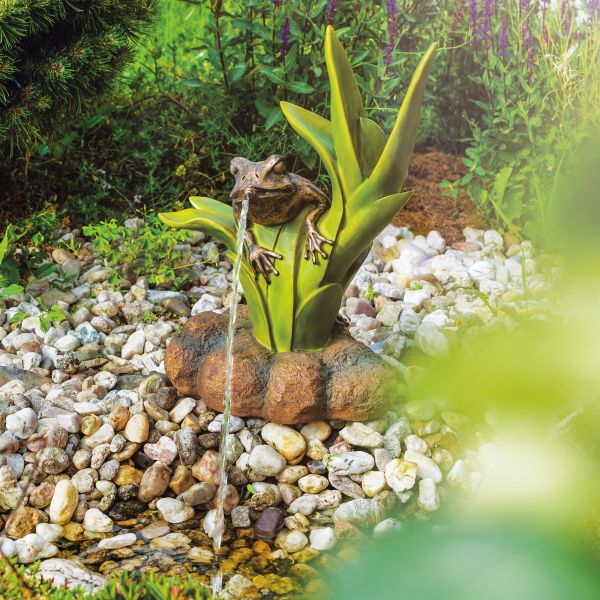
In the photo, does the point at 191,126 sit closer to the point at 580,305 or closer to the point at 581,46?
the point at 581,46

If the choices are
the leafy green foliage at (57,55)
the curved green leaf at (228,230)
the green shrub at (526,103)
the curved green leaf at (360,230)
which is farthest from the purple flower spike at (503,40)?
→ the curved green leaf at (228,230)

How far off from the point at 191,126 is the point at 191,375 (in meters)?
2.10

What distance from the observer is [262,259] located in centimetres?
216

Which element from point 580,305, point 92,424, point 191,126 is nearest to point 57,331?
point 92,424

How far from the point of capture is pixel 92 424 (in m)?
2.21

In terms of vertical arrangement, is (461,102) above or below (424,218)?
above

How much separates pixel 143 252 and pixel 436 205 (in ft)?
5.37

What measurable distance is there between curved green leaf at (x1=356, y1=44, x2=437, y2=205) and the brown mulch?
1.82 meters

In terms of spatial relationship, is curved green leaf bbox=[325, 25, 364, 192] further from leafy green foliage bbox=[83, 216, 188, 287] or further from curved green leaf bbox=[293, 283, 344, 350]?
leafy green foliage bbox=[83, 216, 188, 287]

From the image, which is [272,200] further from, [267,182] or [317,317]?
[317,317]

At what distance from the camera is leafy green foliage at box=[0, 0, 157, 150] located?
2.76 metres

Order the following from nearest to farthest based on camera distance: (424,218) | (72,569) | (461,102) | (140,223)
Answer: (72,569) → (140,223) → (424,218) → (461,102)

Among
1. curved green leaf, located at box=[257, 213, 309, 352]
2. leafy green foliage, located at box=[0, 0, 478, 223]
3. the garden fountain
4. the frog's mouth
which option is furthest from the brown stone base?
leafy green foliage, located at box=[0, 0, 478, 223]

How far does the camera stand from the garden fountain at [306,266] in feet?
6.72
